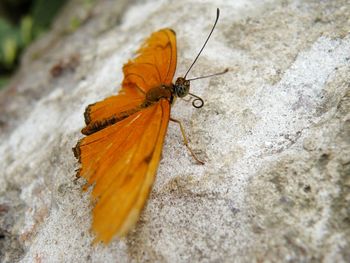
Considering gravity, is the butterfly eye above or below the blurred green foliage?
above

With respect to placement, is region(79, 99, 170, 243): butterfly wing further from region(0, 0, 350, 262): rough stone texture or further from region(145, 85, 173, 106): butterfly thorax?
region(0, 0, 350, 262): rough stone texture

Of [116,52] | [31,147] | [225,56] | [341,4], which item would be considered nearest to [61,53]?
[116,52]

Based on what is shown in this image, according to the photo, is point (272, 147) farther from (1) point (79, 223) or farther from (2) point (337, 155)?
(1) point (79, 223)

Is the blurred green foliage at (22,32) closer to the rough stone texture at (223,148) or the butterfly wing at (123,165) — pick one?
the rough stone texture at (223,148)

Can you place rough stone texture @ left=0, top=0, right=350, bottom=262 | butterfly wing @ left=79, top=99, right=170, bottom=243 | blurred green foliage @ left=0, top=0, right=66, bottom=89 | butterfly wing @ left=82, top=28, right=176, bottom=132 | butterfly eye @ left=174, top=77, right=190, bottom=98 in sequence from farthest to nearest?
blurred green foliage @ left=0, top=0, right=66, bottom=89 → butterfly wing @ left=82, top=28, right=176, bottom=132 → butterfly eye @ left=174, top=77, right=190, bottom=98 → rough stone texture @ left=0, top=0, right=350, bottom=262 → butterfly wing @ left=79, top=99, right=170, bottom=243

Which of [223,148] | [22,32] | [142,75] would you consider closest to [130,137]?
[223,148]

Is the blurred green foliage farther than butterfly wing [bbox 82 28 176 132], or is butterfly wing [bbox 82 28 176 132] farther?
the blurred green foliage

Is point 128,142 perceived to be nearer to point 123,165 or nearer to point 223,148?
point 123,165

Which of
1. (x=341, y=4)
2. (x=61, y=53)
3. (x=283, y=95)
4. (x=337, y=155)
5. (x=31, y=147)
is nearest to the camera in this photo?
(x=337, y=155)

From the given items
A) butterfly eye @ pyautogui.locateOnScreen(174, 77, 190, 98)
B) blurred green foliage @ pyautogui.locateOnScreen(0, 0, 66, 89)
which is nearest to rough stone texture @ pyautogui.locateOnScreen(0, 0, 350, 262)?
butterfly eye @ pyautogui.locateOnScreen(174, 77, 190, 98)
